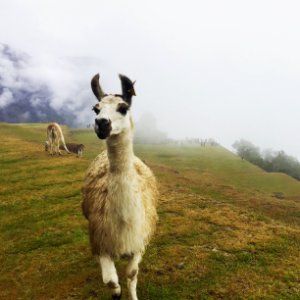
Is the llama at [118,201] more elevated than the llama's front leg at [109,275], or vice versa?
the llama at [118,201]

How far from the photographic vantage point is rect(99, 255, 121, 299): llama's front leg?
32.6 feet

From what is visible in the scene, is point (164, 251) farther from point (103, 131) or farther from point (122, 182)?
point (103, 131)

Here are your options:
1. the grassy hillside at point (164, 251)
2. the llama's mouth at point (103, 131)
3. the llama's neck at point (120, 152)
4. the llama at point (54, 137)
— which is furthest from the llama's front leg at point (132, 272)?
the llama at point (54, 137)

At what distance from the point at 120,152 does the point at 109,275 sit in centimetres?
337

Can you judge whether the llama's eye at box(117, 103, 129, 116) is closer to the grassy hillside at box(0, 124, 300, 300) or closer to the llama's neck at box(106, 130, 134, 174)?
the llama's neck at box(106, 130, 134, 174)

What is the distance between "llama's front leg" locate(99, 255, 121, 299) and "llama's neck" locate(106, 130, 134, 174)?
8.77 ft

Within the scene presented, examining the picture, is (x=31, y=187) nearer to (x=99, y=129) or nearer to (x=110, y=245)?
(x=110, y=245)

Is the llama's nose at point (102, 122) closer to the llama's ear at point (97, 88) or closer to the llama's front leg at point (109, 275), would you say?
the llama's ear at point (97, 88)

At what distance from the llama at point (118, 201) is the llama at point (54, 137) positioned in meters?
29.7

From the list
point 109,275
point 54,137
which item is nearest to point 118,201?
point 109,275

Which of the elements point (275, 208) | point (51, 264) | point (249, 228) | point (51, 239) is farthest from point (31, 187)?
point (275, 208)

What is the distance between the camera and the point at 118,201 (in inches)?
358

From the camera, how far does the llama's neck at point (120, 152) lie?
8641 millimetres

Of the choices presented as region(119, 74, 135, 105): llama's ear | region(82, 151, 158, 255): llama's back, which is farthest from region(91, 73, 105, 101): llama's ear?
region(82, 151, 158, 255): llama's back
